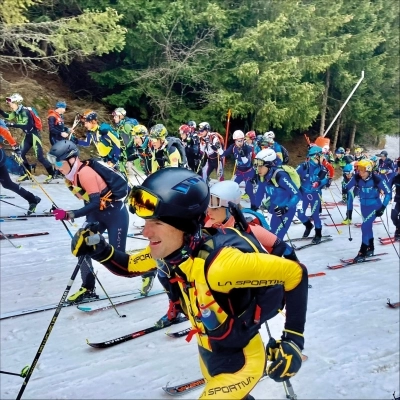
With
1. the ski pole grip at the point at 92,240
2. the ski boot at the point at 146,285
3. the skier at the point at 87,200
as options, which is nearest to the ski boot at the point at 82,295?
the skier at the point at 87,200

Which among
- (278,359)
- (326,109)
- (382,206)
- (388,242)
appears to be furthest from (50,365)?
(326,109)

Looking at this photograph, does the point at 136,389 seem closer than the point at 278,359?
No

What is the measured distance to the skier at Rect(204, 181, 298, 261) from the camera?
3908 millimetres

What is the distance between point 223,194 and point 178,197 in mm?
2625

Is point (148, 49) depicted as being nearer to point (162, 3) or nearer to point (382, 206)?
point (162, 3)

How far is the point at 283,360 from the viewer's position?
7.76 feet

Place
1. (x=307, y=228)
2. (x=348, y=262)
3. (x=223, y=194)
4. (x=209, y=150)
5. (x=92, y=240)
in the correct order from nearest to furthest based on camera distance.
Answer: (x=92, y=240)
(x=223, y=194)
(x=348, y=262)
(x=307, y=228)
(x=209, y=150)

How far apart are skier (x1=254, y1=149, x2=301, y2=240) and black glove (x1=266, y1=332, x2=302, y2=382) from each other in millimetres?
6365

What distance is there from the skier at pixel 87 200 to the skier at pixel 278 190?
353 cm

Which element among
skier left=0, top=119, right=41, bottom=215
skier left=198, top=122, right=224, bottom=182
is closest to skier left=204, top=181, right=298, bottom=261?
skier left=0, top=119, right=41, bottom=215

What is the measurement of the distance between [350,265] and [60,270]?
5702 millimetres

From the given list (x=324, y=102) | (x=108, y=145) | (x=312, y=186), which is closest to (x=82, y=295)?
(x=108, y=145)

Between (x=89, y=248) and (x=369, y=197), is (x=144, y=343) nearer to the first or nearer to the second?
(x=89, y=248)

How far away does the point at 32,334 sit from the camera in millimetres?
5262
